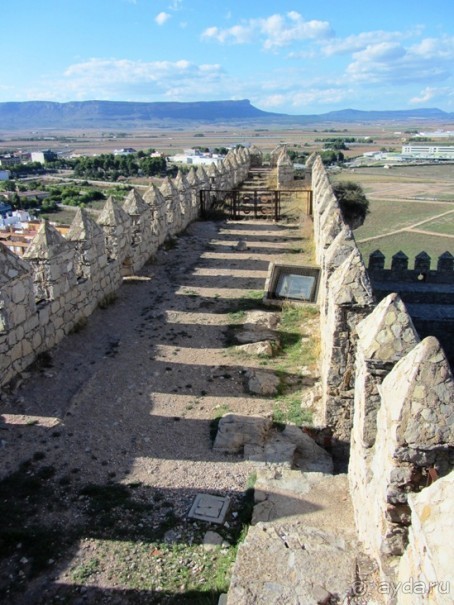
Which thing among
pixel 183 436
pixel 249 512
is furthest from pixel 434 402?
pixel 183 436

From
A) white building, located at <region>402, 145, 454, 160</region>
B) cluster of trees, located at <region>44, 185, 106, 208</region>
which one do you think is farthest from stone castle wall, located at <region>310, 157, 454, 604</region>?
white building, located at <region>402, 145, 454, 160</region>

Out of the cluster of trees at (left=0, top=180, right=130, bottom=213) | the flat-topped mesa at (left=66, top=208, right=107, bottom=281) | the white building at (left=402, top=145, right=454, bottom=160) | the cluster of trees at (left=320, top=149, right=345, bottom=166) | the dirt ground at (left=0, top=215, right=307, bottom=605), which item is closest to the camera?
the dirt ground at (left=0, top=215, right=307, bottom=605)

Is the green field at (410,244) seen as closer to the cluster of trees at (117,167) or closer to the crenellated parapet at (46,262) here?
the crenellated parapet at (46,262)

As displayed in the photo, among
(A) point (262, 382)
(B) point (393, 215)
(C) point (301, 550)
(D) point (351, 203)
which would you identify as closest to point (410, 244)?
(B) point (393, 215)

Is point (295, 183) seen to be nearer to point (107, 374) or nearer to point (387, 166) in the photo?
point (107, 374)

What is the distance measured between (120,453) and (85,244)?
4.69m

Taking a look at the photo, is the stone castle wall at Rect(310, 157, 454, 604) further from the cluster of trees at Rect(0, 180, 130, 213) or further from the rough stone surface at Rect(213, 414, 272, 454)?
the cluster of trees at Rect(0, 180, 130, 213)

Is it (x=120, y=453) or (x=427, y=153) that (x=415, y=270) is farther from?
(x=427, y=153)

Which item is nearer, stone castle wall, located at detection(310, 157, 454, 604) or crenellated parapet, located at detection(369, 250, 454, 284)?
stone castle wall, located at detection(310, 157, 454, 604)

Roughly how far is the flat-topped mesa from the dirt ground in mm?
798

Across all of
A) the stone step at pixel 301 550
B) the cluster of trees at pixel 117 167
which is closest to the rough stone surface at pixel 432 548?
the stone step at pixel 301 550

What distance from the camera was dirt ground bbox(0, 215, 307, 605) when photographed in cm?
431

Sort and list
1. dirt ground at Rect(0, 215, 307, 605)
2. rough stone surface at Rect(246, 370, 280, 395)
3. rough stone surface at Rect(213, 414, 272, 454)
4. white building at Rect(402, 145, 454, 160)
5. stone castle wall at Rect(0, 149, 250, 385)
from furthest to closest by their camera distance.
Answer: white building at Rect(402, 145, 454, 160), stone castle wall at Rect(0, 149, 250, 385), rough stone surface at Rect(246, 370, 280, 395), rough stone surface at Rect(213, 414, 272, 454), dirt ground at Rect(0, 215, 307, 605)

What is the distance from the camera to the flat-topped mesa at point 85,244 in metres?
9.52
